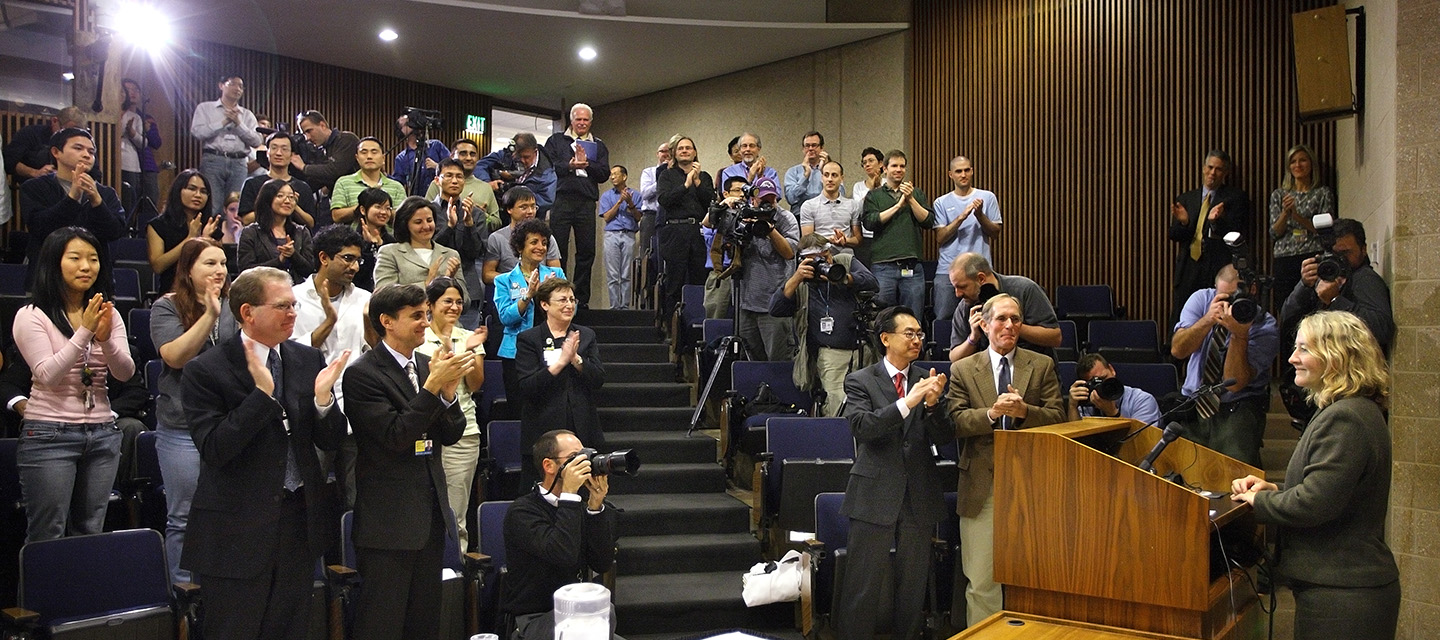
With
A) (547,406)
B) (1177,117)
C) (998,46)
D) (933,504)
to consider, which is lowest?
(933,504)

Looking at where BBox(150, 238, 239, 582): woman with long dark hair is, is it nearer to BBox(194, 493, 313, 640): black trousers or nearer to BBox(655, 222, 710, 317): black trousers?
BBox(194, 493, 313, 640): black trousers

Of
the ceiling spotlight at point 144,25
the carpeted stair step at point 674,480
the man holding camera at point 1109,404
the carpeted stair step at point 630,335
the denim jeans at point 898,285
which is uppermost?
the ceiling spotlight at point 144,25

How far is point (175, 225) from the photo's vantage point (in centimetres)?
565

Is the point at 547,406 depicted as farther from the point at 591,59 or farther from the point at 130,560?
the point at 591,59

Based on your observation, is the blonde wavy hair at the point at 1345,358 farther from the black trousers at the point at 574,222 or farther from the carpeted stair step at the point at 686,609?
the black trousers at the point at 574,222

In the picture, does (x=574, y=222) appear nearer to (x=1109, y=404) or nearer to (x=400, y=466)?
(x=1109, y=404)

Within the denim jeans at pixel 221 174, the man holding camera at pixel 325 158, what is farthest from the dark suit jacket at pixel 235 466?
the denim jeans at pixel 221 174

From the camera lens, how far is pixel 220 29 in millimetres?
9773

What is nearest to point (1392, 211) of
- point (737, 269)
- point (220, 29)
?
point (737, 269)

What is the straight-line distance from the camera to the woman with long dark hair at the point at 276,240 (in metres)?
4.94

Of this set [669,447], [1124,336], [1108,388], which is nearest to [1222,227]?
[1124,336]

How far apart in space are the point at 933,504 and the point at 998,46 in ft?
20.1

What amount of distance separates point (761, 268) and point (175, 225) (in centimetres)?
320

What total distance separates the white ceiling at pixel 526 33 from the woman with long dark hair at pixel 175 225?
3659 millimetres
